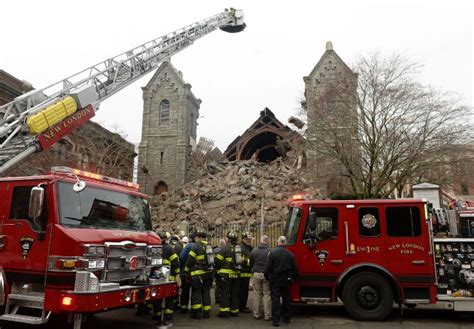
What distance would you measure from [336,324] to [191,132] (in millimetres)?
34219

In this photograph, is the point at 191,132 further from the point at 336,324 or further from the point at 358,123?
the point at 336,324

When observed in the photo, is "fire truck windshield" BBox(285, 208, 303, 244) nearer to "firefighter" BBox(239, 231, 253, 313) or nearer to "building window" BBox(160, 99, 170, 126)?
"firefighter" BBox(239, 231, 253, 313)

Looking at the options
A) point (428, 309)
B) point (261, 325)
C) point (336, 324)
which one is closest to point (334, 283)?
point (336, 324)

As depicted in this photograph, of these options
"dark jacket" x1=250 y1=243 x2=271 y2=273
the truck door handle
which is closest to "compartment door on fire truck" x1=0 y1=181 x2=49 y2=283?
"dark jacket" x1=250 y1=243 x2=271 y2=273

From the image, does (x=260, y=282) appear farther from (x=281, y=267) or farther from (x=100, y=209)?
(x=100, y=209)

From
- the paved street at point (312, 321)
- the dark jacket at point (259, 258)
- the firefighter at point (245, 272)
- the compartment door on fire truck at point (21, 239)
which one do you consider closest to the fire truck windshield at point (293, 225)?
the dark jacket at point (259, 258)

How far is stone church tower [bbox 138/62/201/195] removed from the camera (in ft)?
125

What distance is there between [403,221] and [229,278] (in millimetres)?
3927

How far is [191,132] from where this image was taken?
4081cm

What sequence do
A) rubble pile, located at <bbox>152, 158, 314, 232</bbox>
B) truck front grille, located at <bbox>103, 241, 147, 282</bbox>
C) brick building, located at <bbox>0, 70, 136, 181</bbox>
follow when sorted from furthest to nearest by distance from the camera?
rubble pile, located at <bbox>152, 158, 314, 232</bbox>
brick building, located at <bbox>0, 70, 136, 181</bbox>
truck front grille, located at <bbox>103, 241, 147, 282</bbox>

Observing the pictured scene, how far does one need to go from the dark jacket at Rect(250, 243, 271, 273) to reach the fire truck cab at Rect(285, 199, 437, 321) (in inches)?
23.1

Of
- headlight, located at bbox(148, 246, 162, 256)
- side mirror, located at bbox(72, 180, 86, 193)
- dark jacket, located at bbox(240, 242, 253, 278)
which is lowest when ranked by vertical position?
dark jacket, located at bbox(240, 242, 253, 278)

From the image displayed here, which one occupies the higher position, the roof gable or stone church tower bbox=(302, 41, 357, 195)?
the roof gable

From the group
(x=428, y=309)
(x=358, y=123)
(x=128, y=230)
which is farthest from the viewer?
(x=358, y=123)
